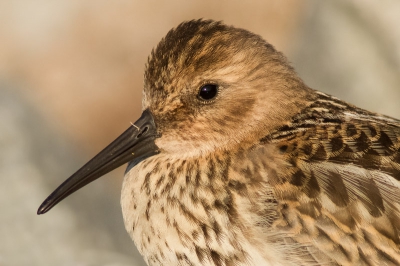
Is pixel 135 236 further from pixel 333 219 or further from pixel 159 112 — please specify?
pixel 333 219

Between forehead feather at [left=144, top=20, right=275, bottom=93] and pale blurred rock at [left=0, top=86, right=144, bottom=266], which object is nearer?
forehead feather at [left=144, top=20, right=275, bottom=93]

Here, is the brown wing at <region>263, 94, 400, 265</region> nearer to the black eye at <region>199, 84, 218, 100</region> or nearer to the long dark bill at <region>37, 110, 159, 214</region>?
the black eye at <region>199, 84, 218, 100</region>

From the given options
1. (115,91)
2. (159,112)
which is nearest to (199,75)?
(159,112)

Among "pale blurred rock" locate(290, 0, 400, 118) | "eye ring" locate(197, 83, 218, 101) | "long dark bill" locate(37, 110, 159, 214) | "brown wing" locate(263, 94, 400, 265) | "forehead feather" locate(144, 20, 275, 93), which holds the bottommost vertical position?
"brown wing" locate(263, 94, 400, 265)

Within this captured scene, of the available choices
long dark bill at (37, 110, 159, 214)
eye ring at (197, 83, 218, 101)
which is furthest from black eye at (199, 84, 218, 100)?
long dark bill at (37, 110, 159, 214)

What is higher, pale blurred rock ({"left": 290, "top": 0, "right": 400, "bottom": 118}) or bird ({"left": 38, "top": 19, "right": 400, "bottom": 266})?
pale blurred rock ({"left": 290, "top": 0, "right": 400, "bottom": 118})

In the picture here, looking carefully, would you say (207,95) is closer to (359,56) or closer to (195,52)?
(195,52)

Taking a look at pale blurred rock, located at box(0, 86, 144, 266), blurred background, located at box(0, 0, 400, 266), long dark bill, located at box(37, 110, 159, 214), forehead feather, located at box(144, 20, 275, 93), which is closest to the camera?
forehead feather, located at box(144, 20, 275, 93)

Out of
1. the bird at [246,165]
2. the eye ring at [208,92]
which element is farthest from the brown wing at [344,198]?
the eye ring at [208,92]
